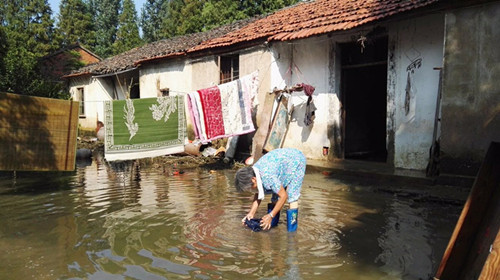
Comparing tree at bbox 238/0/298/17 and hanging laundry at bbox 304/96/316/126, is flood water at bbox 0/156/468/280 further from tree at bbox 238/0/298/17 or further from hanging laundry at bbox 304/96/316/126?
tree at bbox 238/0/298/17

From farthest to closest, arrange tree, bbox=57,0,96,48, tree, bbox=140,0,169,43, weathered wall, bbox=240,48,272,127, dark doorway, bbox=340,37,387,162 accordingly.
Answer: tree, bbox=140,0,169,43
tree, bbox=57,0,96,48
weathered wall, bbox=240,48,272,127
dark doorway, bbox=340,37,387,162

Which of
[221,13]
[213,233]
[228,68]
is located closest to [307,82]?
[228,68]

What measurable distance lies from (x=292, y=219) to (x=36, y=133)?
5.24 meters

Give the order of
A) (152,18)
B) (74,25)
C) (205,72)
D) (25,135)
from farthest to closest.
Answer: (152,18) < (74,25) < (205,72) < (25,135)

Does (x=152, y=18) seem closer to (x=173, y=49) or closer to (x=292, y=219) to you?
(x=173, y=49)

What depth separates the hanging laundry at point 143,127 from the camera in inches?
347

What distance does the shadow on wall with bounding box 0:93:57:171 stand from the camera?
6.88 metres

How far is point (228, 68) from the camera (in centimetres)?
1215

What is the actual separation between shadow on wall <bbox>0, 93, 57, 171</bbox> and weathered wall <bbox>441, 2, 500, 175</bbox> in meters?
7.14

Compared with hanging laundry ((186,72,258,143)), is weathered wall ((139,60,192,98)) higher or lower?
higher

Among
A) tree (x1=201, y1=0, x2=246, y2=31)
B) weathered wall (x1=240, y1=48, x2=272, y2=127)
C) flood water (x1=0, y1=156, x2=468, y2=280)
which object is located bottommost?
flood water (x1=0, y1=156, x2=468, y2=280)

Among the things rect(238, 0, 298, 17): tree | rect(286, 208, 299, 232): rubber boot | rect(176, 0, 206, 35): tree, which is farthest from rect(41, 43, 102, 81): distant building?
rect(286, 208, 299, 232): rubber boot

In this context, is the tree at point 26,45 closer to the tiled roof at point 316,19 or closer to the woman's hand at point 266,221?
the tiled roof at point 316,19

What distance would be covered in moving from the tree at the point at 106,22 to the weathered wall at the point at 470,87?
150 feet
